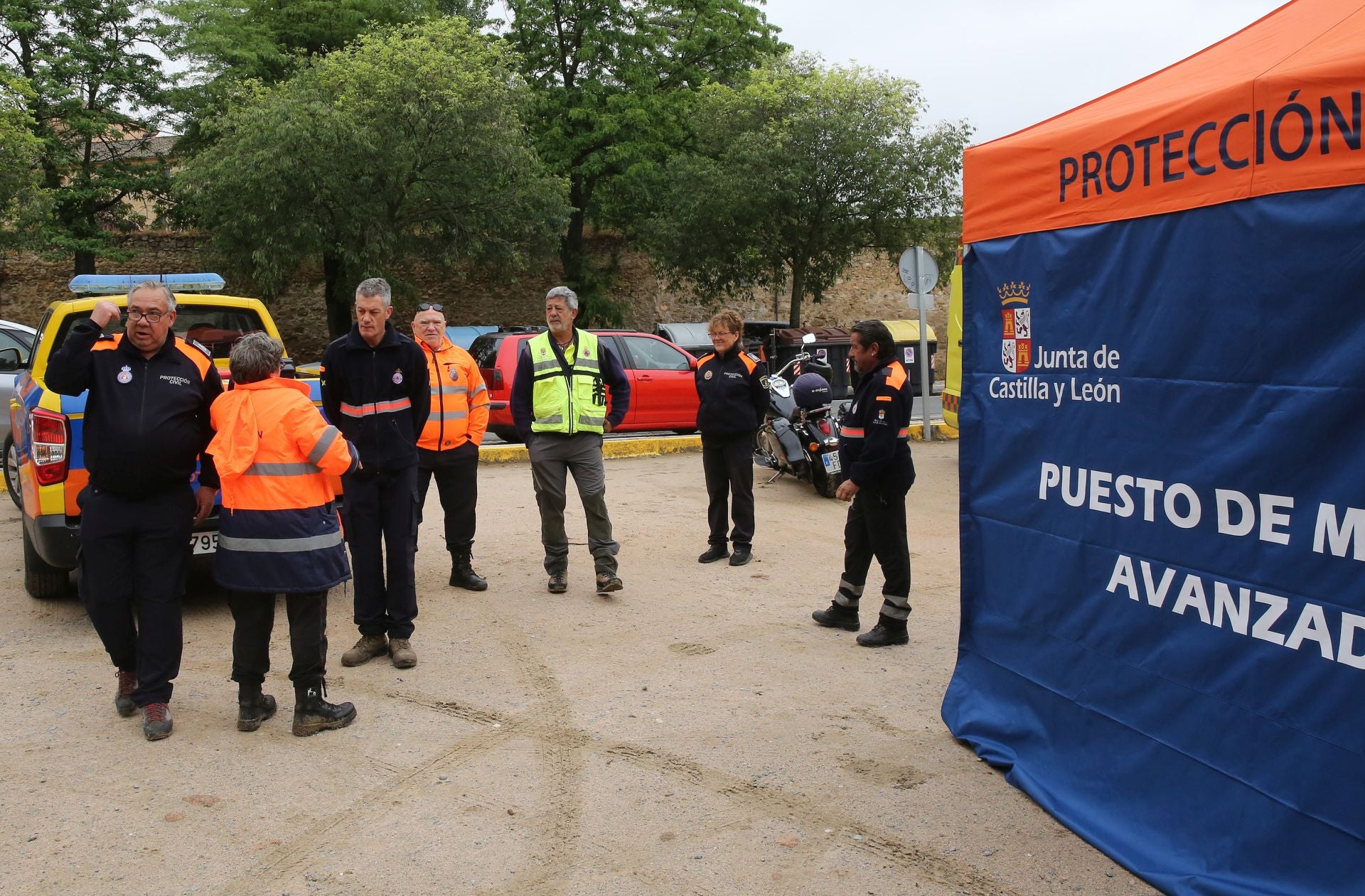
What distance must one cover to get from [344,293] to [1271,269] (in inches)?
1106

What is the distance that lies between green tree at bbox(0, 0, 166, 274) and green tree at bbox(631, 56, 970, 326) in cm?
1359

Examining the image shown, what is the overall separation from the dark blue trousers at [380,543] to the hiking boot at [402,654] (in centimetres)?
3

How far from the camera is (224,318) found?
7891mm

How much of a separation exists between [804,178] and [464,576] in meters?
22.2

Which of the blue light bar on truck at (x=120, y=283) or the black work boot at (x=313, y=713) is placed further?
the blue light bar on truck at (x=120, y=283)

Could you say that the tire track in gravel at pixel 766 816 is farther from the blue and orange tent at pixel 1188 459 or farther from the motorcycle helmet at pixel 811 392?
the motorcycle helmet at pixel 811 392

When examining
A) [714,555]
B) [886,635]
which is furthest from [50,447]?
[886,635]

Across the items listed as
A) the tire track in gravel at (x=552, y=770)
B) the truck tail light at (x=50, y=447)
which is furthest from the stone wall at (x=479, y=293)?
the tire track in gravel at (x=552, y=770)

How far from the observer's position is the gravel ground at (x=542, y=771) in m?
3.48

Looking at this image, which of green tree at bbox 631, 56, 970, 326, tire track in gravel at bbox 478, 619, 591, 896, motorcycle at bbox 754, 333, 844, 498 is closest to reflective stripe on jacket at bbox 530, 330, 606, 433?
tire track in gravel at bbox 478, 619, 591, 896

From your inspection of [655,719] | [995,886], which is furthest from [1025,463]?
[655,719]

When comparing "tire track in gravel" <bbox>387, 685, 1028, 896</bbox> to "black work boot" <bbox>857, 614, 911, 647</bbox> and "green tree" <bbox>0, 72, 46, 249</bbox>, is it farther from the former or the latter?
"green tree" <bbox>0, 72, 46, 249</bbox>

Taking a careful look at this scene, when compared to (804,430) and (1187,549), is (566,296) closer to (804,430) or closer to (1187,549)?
(1187,549)

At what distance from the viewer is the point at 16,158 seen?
22125 millimetres
